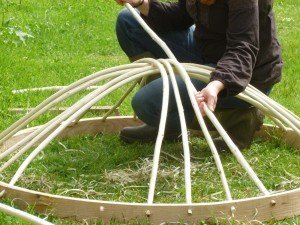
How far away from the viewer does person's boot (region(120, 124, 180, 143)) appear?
12.9 ft

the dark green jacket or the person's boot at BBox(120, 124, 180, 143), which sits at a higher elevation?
the dark green jacket

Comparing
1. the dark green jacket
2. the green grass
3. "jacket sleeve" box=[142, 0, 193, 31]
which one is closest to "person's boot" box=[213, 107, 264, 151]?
the green grass

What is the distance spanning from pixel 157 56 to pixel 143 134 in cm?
42

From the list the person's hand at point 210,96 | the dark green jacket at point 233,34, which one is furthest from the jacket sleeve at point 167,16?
the person's hand at point 210,96

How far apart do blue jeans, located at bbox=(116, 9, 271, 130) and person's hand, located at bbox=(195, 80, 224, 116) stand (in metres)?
0.51

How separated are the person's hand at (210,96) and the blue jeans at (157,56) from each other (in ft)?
1.66

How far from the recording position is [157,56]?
4090 millimetres

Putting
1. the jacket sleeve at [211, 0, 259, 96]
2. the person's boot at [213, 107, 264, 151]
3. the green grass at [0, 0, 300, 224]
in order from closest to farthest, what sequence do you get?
the jacket sleeve at [211, 0, 259, 96] → the green grass at [0, 0, 300, 224] → the person's boot at [213, 107, 264, 151]

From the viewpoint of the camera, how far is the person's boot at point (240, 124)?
389 centimetres

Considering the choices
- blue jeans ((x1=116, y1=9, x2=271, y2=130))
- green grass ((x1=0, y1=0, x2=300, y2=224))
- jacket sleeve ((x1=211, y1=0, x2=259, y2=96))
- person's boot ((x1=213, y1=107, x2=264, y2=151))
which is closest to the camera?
jacket sleeve ((x1=211, y1=0, x2=259, y2=96))

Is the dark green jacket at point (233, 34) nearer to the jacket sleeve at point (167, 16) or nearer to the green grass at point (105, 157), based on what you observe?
the jacket sleeve at point (167, 16)

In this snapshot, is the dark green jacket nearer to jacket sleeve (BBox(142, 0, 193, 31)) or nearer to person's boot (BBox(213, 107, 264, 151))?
jacket sleeve (BBox(142, 0, 193, 31))

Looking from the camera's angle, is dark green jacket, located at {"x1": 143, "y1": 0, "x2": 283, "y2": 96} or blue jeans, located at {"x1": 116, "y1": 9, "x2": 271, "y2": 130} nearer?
dark green jacket, located at {"x1": 143, "y1": 0, "x2": 283, "y2": 96}

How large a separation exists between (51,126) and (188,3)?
0.98m
